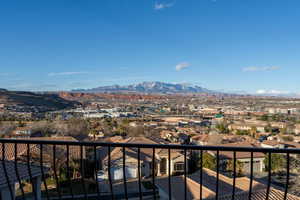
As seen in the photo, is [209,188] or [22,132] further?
[22,132]

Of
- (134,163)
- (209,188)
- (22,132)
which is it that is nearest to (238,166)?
(209,188)

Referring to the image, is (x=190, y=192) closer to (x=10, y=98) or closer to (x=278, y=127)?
(x=278, y=127)

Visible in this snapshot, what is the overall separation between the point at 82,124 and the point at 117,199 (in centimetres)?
2129

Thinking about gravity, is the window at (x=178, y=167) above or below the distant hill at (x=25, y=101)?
below

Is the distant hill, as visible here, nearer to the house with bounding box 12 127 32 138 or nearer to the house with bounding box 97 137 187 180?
the house with bounding box 12 127 32 138

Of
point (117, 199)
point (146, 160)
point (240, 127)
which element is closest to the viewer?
point (117, 199)

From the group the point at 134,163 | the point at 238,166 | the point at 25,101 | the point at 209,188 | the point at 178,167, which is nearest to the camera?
the point at 209,188

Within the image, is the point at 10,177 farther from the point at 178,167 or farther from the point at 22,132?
the point at 22,132

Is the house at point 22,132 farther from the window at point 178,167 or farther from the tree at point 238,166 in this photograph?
the tree at point 238,166

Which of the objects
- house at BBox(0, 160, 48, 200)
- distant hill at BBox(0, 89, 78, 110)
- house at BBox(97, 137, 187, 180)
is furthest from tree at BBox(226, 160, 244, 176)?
distant hill at BBox(0, 89, 78, 110)

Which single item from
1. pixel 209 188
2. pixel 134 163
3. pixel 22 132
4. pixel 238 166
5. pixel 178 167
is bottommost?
pixel 178 167

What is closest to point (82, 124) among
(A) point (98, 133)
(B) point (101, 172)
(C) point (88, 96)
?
(A) point (98, 133)

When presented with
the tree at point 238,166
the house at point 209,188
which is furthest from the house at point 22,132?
the tree at point 238,166

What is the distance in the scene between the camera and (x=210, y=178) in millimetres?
13977
